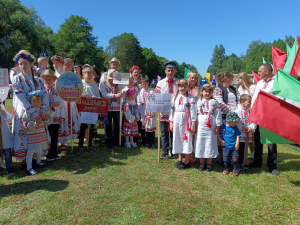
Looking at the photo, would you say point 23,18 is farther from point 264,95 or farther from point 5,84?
point 264,95

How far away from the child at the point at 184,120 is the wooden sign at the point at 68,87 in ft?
8.46

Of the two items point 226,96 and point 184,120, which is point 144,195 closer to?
point 184,120

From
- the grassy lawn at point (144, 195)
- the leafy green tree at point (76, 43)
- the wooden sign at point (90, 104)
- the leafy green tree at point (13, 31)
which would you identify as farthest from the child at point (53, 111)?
the leafy green tree at point (76, 43)

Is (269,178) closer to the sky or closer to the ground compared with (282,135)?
closer to the ground

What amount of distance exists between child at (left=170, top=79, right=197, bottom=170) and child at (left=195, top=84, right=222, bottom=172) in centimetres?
15

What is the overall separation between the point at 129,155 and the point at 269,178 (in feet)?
11.1

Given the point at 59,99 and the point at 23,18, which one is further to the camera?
the point at 23,18

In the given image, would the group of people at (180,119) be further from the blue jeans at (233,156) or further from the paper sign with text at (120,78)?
the paper sign with text at (120,78)

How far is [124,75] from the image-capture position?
231 inches

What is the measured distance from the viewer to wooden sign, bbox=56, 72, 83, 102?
16.5 feet

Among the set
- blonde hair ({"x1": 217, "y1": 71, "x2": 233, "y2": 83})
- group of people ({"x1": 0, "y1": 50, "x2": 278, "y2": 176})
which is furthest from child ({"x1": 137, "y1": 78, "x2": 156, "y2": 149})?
blonde hair ({"x1": 217, "y1": 71, "x2": 233, "y2": 83})

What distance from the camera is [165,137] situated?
17.8 feet

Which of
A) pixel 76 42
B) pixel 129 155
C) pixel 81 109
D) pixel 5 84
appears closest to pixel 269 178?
pixel 129 155

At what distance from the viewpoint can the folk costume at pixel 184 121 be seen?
454 centimetres
